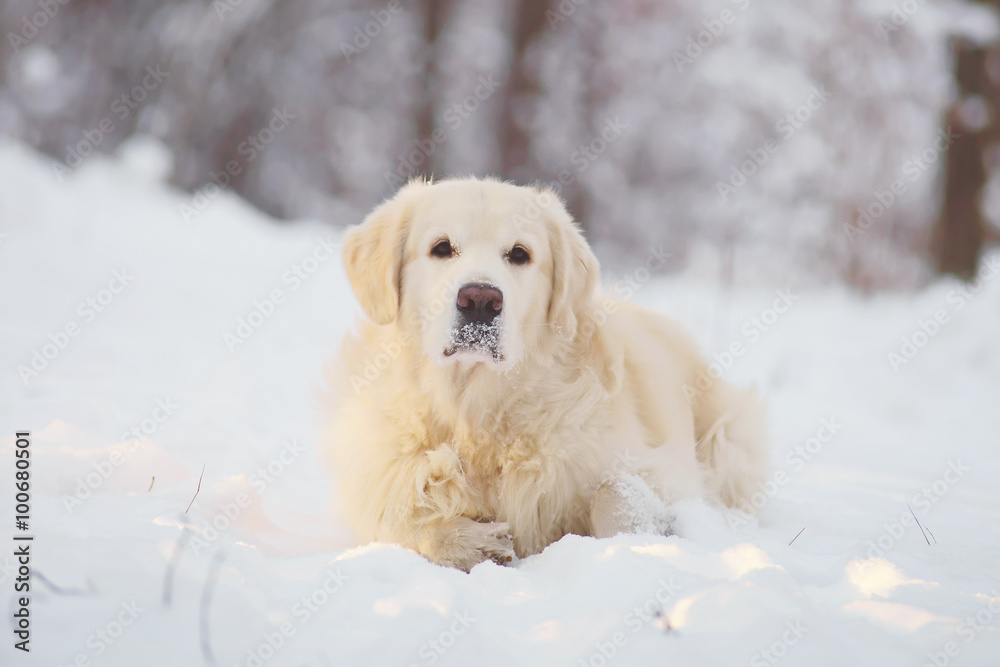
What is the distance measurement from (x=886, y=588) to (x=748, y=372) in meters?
5.48

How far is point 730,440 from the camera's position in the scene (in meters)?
3.87

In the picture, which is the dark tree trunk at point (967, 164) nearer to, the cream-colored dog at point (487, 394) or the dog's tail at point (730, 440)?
the dog's tail at point (730, 440)

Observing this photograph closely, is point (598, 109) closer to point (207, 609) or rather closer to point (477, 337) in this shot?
point (477, 337)

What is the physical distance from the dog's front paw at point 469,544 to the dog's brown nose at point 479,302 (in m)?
0.80

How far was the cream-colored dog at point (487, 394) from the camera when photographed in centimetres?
266

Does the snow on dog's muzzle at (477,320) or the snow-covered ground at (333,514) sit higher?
the snow on dog's muzzle at (477,320)

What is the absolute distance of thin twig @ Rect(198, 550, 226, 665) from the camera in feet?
4.97

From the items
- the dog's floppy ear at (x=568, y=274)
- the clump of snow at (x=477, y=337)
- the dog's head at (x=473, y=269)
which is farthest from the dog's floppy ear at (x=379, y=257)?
the dog's floppy ear at (x=568, y=274)

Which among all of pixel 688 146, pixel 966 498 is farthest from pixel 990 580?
pixel 688 146

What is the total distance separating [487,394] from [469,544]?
2.08 ft

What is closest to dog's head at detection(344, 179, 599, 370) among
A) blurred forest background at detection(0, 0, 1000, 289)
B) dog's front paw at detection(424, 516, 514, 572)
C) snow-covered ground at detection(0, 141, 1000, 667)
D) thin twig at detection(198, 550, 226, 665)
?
dog's front paw at detection(424, 516, 514, 572)

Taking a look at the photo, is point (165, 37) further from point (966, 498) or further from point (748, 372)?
point (966, 498)

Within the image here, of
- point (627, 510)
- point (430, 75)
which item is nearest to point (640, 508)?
point (627, 510)

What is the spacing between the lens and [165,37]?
12.0m
